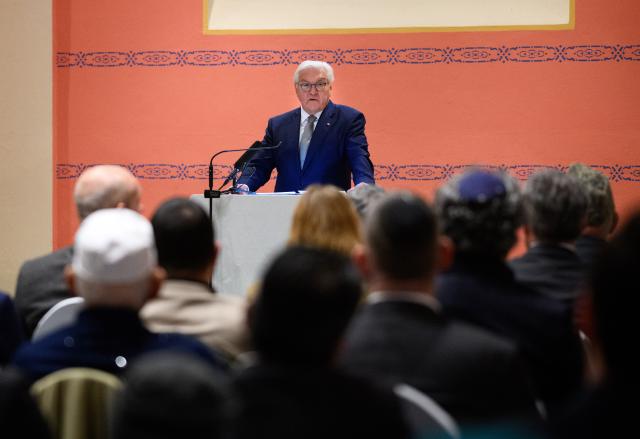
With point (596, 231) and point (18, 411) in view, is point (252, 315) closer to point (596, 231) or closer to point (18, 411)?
point (18, 411)

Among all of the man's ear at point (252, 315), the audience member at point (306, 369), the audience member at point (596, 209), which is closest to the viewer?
the audience member at point (306, 369)

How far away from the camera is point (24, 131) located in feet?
21.2

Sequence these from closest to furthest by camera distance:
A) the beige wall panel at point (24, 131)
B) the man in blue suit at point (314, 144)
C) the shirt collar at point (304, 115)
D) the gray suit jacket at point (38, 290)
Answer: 1. the gray suit jacket at point (38, 290)
2. the man in blue suit at point (314, 144)
3. the shirt collar at point (304, 115)
4. the beige wall panel at point (24, 131)

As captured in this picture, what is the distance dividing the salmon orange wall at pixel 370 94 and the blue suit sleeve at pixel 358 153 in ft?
3.30

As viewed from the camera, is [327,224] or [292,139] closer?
[327,224]

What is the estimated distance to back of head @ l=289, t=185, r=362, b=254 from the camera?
2.57 m

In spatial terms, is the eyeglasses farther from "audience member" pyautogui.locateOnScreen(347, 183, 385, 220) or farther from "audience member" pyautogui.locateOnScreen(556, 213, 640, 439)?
"audience member" pyautogui.locateOnScreen(556, 213, 640, 439)

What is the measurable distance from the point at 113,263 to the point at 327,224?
0.90m

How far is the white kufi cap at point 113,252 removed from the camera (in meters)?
1.79

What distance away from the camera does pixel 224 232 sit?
4320 mm

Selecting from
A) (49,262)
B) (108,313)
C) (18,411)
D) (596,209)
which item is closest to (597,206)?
(596,209)

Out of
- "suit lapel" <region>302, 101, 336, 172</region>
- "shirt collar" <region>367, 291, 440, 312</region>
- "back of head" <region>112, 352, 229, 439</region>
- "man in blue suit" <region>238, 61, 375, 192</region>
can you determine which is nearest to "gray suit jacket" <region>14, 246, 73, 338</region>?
"shirt collar" <region>367, 291, 440, 312</region>

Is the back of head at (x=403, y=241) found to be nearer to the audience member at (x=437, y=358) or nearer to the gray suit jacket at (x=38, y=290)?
the audience member at (x=437, y=358)

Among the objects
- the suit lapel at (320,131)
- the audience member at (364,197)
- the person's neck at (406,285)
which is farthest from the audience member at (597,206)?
the suit lapel at (320,131)
